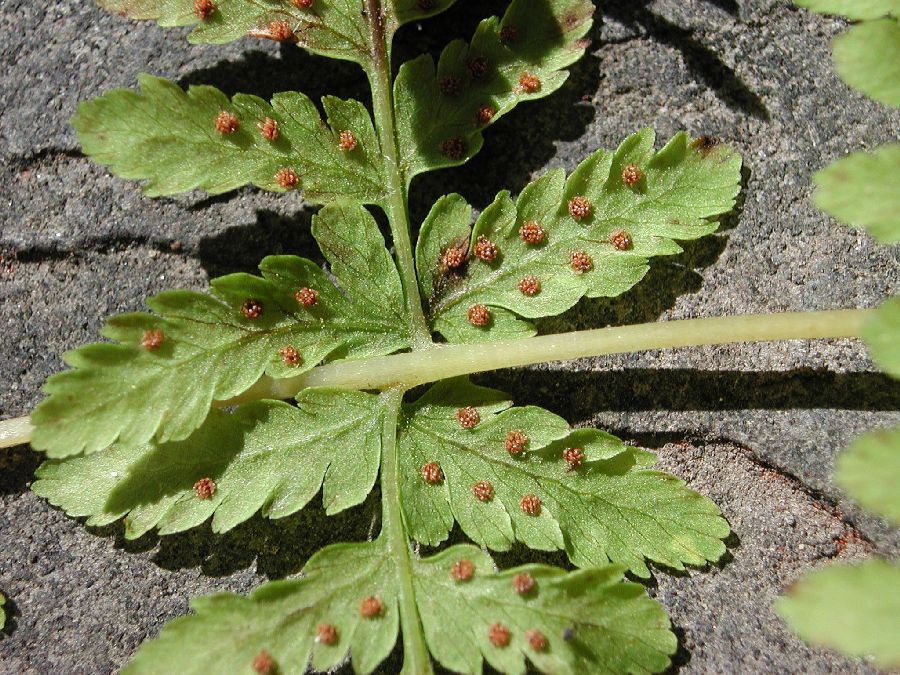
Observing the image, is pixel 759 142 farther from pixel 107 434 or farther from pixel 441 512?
pixel 107 434

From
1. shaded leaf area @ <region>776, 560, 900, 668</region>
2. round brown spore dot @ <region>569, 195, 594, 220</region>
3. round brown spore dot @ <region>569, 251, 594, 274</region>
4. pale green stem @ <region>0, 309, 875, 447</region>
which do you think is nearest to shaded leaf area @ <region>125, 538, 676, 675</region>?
pale green stem @ <region>0, 309, 875, 447</region>

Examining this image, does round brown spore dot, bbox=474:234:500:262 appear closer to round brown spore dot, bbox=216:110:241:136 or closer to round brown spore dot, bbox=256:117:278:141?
round brown spore dot, bbox=256:117:278:141

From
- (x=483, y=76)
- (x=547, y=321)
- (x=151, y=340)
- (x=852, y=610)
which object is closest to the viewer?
(x=852, y=610)

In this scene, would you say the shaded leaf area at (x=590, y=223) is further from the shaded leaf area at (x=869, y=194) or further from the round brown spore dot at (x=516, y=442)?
the shaded leaf area at (x=869, y=194)

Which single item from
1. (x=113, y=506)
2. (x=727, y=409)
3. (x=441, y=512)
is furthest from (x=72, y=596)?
(x=727, y=409)

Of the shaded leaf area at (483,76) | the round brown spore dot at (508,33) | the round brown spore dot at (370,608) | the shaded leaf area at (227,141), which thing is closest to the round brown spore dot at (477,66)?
the shaded leaf area at (483,76)

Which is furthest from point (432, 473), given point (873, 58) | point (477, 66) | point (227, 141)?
point (873, 58)

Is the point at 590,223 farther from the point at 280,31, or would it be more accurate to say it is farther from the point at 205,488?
the point at 205,488
